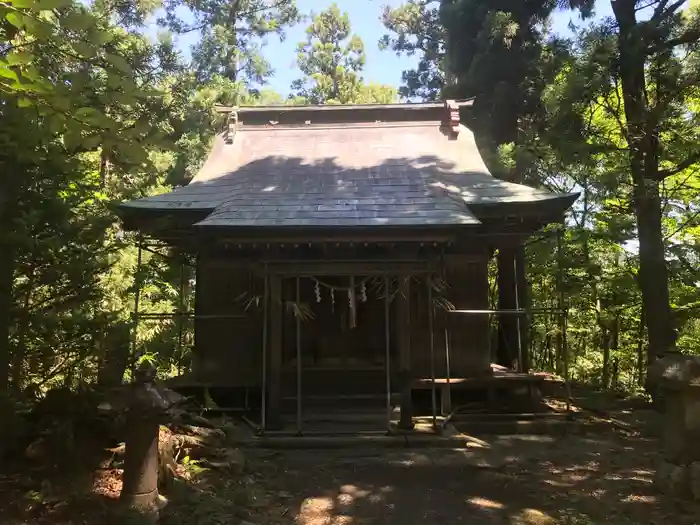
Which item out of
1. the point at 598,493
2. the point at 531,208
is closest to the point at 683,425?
the point at 598,493

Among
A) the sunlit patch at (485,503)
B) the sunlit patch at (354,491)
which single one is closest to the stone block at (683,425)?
the sunlit patch at (485,503)

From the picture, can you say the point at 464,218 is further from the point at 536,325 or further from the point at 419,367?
the point at 536,325

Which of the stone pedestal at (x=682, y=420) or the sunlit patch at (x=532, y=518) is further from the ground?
the stone pedestal at (x=682, y=420)

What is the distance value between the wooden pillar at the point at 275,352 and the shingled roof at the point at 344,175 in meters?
1.05

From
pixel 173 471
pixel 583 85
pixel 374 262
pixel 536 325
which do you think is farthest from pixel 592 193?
pixel 173 471

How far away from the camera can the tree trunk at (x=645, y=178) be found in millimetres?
9484

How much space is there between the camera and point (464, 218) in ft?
24.8

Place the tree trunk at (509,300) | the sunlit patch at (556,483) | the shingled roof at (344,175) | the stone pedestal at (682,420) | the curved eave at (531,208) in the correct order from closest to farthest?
1. the stone pedestal at (682,420)
2. the sunlit patch at (556,483)
3. the shingled roof at (344,175)
4. the curved eave at (531,208)
5. the tree trunk at (509,300)

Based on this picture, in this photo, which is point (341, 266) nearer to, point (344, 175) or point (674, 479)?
point (344, 175)

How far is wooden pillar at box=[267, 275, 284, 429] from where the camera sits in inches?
310

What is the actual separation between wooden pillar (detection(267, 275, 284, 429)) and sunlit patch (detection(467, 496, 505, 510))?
3.39 meters

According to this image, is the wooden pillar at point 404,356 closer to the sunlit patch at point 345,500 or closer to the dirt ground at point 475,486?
the dirt ground at point 475,486

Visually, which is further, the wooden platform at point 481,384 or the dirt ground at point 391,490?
the wooden platform at point 481,384

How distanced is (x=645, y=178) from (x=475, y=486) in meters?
6.80
